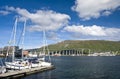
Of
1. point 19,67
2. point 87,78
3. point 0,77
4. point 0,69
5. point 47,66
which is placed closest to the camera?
point 0,77

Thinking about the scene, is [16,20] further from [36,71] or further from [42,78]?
[42,78]

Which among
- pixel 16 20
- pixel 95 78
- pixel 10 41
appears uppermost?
pixel 16 20

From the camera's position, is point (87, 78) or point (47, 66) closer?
point (87, 78)

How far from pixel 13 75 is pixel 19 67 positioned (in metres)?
18.1

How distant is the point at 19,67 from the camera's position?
279ft

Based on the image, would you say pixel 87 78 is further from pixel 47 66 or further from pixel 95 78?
pixel 47 66

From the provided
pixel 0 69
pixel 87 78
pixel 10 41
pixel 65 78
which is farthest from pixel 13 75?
pixel 10 41

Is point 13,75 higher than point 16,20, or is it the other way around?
point 16,20

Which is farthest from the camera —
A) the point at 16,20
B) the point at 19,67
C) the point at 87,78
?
the point at 16,20

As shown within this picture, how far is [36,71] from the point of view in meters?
87.2

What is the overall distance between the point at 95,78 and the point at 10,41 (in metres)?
44.9

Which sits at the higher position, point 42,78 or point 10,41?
point 10,41

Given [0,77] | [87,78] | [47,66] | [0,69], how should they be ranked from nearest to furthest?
[0,77], [0,69], [87,78], [47,66]

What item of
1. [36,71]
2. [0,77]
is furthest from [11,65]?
[0,77]
